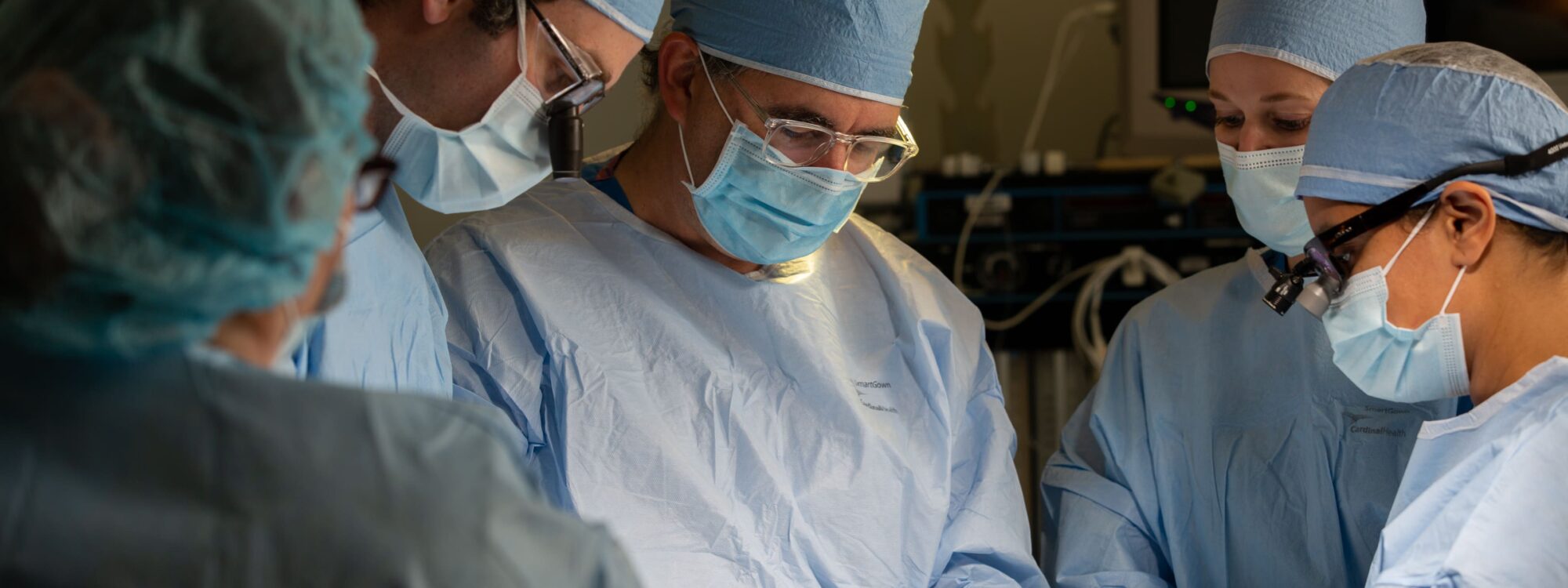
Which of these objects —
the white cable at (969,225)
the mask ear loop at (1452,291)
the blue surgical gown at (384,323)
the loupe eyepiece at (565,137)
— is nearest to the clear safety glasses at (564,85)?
the loupe eyepiece at (565,137)

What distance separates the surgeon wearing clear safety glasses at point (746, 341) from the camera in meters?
1.46

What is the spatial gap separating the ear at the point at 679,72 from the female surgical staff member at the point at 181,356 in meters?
0.99

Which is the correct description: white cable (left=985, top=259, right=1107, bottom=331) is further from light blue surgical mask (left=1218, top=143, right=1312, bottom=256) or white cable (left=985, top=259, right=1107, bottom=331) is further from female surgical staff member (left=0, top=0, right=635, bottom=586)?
female surgical staff member (left=0, top=0, right=635, bottom=586)

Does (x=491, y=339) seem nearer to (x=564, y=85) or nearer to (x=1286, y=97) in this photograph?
(x=564, y=85)

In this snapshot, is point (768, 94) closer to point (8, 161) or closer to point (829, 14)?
point (829, 14)

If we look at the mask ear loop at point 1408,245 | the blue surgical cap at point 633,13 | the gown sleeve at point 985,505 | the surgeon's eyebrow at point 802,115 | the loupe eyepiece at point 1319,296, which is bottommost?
the gown sleeve at point 985,505

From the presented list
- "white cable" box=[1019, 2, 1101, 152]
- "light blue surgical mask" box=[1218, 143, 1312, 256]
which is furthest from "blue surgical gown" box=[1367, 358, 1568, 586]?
"white cable" box=[1019, 2, 1101, 152]

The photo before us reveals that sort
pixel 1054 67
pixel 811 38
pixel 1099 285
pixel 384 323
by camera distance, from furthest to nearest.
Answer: pixel 1054 67, pixel 1099 285, pixel 811 38, pixel 384 323

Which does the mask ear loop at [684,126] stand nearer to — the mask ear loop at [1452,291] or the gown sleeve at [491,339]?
the gown sleeve at [491,339]

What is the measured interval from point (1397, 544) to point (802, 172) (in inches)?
31.7

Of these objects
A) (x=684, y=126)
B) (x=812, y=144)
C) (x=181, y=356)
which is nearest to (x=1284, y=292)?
(x=812, y=144)

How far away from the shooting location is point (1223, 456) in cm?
173

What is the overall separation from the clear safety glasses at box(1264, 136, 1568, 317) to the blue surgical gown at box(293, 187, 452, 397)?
101cm

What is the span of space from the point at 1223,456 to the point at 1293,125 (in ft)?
1.51
